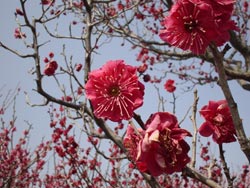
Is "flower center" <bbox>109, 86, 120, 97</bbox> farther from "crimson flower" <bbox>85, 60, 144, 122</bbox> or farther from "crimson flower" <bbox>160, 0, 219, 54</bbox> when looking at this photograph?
"crimson flower" <bbox>160, 0, 219, 54</bbox>

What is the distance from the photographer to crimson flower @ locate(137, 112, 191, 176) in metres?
1.09

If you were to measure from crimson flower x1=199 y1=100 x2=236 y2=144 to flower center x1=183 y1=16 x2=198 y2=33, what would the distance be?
380 mm

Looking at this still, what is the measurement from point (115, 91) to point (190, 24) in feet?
1.62

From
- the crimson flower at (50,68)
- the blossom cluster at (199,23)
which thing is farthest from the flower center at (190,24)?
the crimson flower at (50,68)

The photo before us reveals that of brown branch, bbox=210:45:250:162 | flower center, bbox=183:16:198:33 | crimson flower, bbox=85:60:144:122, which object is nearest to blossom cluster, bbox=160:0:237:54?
flower center, bbox=183:16:198:33

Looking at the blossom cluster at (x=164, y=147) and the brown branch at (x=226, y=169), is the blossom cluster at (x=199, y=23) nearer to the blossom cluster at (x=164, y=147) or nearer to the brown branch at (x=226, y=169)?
the blossom cluster at (x=164, y=147)

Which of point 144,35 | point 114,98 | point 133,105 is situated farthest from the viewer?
point 144,35

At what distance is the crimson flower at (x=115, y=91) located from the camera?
127cm

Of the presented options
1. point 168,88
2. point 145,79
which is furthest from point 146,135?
point 168,88

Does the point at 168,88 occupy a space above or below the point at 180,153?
above

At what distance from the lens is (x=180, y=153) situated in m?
1.12

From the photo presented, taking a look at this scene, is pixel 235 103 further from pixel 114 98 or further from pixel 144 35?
pixel 144 35

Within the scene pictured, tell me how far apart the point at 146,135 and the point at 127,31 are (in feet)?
15.8

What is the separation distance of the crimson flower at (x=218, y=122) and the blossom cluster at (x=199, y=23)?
1.01 ft
